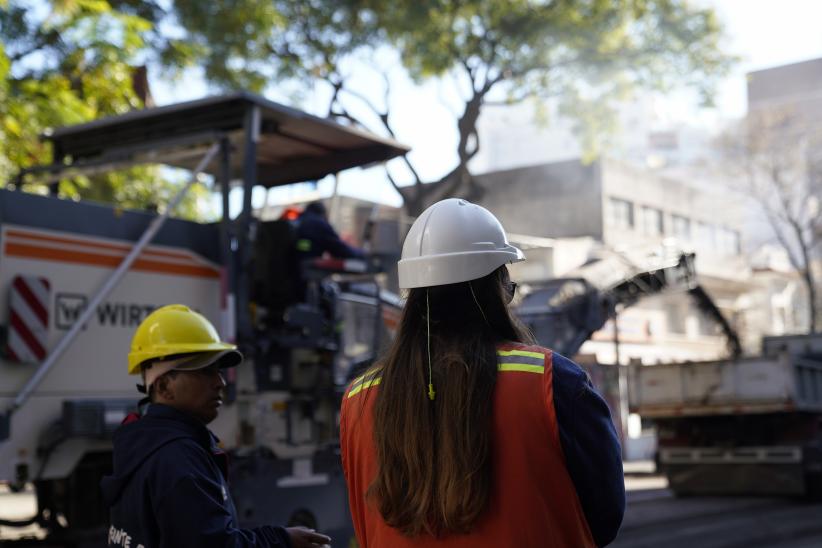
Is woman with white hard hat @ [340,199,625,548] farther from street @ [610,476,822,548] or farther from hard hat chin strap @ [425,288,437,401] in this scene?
street @ [610,476,822,548]

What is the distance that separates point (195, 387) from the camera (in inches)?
124

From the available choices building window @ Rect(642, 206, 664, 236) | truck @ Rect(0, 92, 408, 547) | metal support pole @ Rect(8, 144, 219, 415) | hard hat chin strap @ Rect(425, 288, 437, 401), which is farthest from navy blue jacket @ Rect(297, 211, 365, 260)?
building window @ Rect(642, 206, 664, 236)

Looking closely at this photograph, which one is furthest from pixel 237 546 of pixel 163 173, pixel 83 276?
pixel 163 173

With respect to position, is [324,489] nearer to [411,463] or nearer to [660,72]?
[411,463]

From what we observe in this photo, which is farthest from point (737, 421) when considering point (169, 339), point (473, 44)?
point (169, 339)

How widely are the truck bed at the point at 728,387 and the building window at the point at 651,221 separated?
21663 mm

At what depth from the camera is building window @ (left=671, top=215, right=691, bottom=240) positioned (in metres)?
38.8

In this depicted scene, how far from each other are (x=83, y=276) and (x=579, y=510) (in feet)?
16.4

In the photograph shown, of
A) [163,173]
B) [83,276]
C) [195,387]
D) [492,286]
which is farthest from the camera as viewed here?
[163,173]

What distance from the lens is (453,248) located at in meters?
2.49

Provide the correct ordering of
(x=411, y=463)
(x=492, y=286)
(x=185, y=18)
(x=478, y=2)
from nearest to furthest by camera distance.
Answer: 1. (x=411, y=463)
2. (x=492, y=286)
3. (x=185, y=18)
4. (x=478, y=2)

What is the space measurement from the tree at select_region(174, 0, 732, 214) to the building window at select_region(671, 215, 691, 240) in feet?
60.7

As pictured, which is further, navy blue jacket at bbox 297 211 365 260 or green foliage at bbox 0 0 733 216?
green foliage at bbox 0 0 733 216

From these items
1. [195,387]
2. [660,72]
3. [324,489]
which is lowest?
[324,489]
